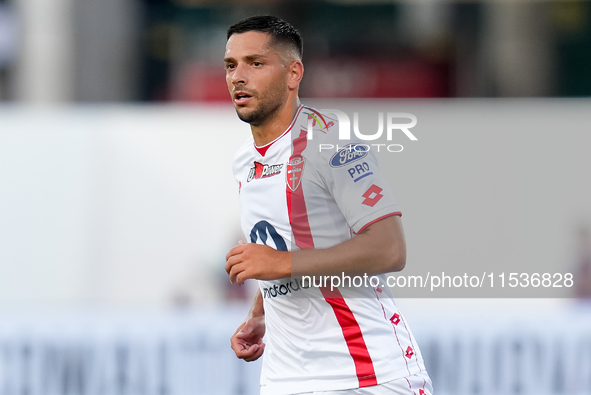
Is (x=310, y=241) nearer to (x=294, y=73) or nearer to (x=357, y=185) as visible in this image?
(x=357, y=185)

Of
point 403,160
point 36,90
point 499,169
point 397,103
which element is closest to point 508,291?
point 403,160

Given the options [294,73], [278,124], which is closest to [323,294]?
[278,124]

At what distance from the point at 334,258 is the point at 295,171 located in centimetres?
39

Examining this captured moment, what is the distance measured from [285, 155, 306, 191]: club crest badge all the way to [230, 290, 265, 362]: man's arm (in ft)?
2.09

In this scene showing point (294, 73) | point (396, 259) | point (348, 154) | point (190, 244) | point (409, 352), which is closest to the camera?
point (396, 259)

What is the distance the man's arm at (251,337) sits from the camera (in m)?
2.93

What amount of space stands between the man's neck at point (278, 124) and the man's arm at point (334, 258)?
0.53m

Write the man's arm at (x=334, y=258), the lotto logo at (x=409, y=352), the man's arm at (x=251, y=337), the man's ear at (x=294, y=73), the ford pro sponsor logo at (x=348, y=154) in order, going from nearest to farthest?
the man's arm at (x=334, y=258) < the ford pro sponsor logo at (x=348, y=154) < the lotto logo at (x=409, y=352) < the man's ear at (x=294, y=73) < the man's arm at (x=251, y=337)

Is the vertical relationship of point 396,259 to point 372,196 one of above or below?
below

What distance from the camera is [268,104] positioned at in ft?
9.16

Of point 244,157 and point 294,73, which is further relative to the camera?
point 244,157

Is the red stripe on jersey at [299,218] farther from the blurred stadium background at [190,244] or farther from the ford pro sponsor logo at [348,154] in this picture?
the blurred stadium background at [190,244]

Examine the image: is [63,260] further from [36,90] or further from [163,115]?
[36,90]

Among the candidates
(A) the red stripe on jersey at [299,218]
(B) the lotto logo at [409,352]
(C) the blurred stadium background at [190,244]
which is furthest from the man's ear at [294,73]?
(C) the blurred stadium background at [190,244]
